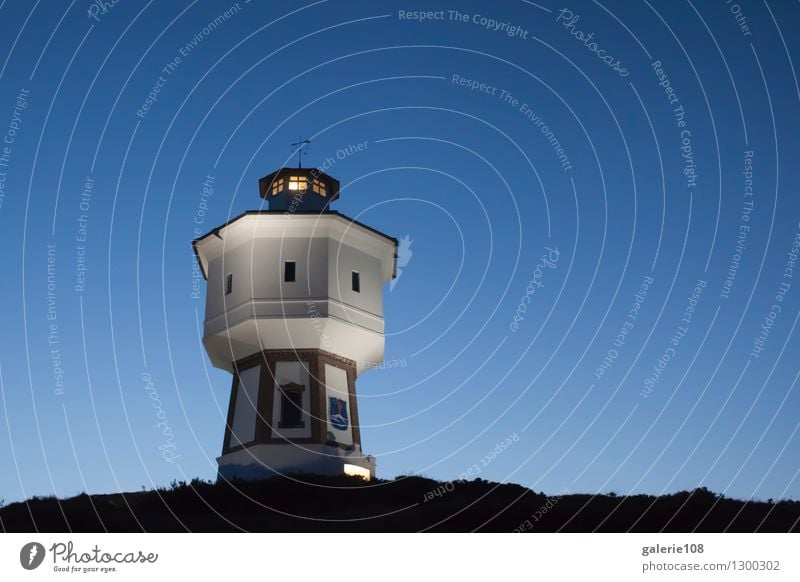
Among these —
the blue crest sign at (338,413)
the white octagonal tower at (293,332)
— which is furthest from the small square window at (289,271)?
the blue crest sign at (338,413)

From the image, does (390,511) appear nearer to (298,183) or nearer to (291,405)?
(291,405)

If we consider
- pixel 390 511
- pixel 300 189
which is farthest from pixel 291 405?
pixel 300 189

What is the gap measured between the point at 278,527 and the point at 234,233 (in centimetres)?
1453

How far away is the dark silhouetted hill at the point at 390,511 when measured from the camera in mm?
19516

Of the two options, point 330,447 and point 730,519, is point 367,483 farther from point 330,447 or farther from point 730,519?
point 730,519

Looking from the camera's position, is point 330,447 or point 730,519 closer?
point 730,519

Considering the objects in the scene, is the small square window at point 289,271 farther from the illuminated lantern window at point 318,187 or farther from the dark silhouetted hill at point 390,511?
the dark silhouetted hill at point 390,511

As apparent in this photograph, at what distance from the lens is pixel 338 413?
32406 mm

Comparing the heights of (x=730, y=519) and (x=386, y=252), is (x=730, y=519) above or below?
below

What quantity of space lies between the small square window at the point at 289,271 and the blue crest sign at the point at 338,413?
471 cm

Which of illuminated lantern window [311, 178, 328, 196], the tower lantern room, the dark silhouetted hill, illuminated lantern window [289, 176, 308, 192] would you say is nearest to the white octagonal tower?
the dark silhouetted hill

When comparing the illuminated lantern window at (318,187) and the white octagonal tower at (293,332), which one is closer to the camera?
the white octagonal tower at (293,332)

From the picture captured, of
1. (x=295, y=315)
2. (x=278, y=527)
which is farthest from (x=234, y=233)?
(x=278, y=527)

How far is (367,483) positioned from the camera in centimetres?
2916
